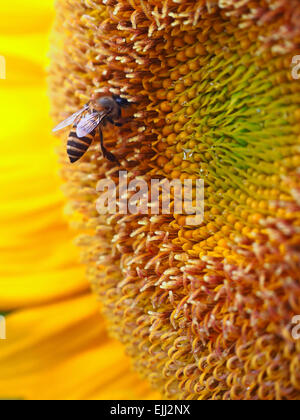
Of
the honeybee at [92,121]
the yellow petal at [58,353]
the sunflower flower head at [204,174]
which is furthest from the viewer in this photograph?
the yellow petal at [58,353]

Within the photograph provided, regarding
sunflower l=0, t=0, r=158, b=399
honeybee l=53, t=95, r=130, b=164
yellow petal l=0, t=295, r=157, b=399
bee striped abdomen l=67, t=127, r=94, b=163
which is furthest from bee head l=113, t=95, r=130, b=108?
yellow petal l=0, t=295, r=157, b=399

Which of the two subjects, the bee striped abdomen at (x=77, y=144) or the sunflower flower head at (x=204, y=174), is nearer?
the sunflower flower head at (x=204, y=174)

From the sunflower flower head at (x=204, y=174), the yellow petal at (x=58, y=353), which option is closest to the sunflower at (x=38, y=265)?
the yellow petal at (x=58, y=353)

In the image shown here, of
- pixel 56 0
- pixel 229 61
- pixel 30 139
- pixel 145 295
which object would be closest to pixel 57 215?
pixel 30 139

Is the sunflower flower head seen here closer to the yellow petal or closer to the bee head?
the bee head

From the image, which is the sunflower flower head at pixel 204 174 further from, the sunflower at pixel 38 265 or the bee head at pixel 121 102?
the sunflower at pixel 38 265

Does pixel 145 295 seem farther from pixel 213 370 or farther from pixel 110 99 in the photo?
pixel 110 99

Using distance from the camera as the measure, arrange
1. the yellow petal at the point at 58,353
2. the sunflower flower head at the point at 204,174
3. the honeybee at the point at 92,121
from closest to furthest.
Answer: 1. the sunflower flower head at the point at 204,174
2. the honeybee at the point at 92,121
3. the yellow petal at the point at 58,353
